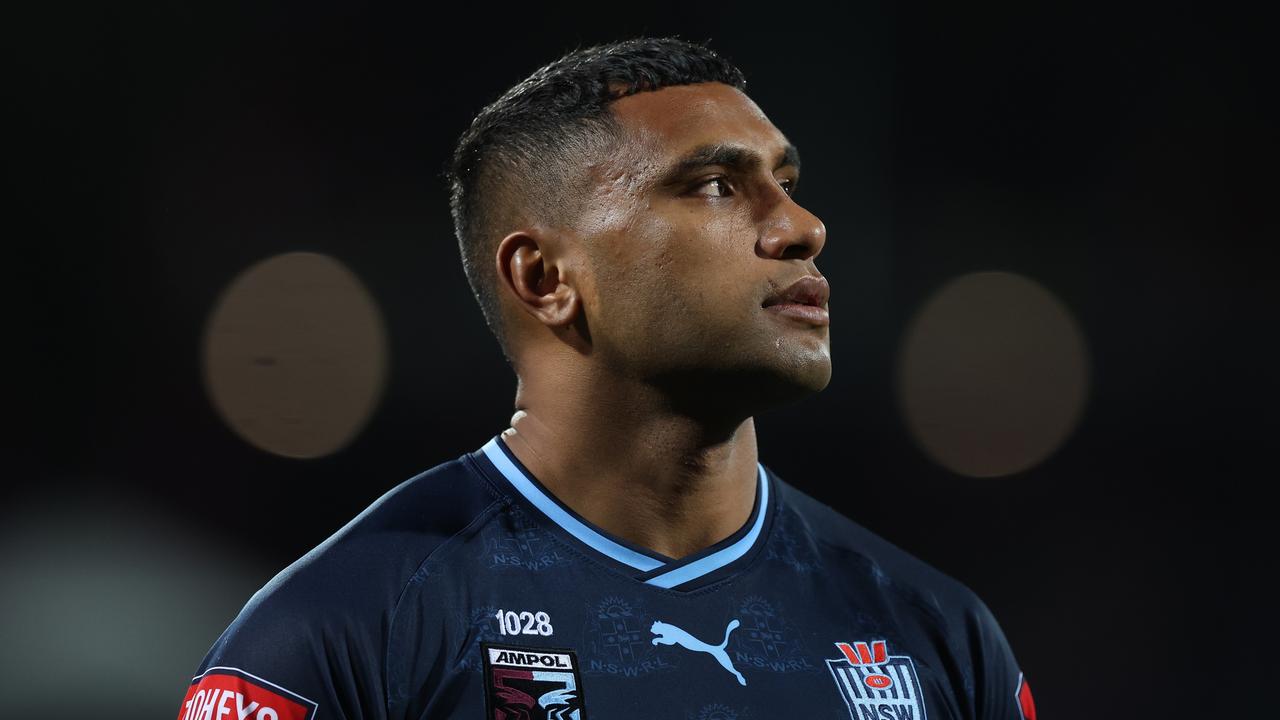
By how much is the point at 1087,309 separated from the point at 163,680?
4.50 meters

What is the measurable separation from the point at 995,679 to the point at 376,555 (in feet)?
4.28

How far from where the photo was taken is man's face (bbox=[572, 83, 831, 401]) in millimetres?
2285

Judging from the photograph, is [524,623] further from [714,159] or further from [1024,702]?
[1024,702]

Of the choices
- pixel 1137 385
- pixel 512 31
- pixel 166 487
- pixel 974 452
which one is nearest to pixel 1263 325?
pixel 1137 385

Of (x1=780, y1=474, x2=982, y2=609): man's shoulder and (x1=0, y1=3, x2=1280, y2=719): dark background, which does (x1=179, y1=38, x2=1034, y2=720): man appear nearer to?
(x1=780, y1=474, x2=982, y2=609): man's shoulder

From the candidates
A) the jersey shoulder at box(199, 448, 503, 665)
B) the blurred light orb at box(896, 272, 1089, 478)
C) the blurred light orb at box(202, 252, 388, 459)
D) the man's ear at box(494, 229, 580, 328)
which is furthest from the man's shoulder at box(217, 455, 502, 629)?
the blurred light orb at box(896, 272, 1089, 478)

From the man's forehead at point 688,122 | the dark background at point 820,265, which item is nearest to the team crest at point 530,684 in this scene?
the man's forehead at point 688,122

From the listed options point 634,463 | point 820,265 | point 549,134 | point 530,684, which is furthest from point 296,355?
point 530,684

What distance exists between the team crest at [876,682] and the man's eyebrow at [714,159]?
98 centimetres

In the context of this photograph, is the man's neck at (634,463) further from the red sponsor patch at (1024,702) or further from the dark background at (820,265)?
the dark background at (820,265)

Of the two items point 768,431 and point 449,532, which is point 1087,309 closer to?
point 768,431

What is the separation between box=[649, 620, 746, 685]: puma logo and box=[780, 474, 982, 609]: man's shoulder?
0.45 m

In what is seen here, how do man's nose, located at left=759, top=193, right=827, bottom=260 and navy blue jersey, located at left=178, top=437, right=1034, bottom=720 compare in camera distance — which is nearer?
navy blue jersey, located at left=178, top=437, right=1034, bottom=720

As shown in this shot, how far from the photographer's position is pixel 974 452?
567cm
